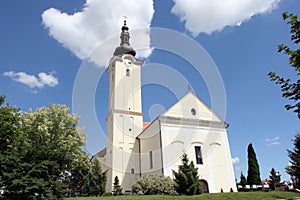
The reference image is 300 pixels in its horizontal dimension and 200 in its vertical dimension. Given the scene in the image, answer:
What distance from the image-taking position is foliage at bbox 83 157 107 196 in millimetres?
20594

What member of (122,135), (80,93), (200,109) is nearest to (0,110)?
(80,93)

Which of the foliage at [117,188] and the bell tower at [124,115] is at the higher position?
the bell tower at [124,115]

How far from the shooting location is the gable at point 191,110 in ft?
83.3

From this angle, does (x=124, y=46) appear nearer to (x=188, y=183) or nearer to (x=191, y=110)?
(x=191, y=110)

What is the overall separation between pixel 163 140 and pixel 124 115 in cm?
777

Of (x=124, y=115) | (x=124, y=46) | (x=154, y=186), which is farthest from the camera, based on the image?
(x=124, y=46)

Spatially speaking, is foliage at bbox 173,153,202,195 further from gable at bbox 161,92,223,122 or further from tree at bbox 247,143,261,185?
tree at bbox 247,143,261,185

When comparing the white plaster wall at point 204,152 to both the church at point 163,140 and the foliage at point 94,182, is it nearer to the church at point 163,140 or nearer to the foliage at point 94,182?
Answer: the church at point 163,140

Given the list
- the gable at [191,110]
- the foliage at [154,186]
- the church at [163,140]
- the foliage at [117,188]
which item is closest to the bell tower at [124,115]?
the church at [163,140]

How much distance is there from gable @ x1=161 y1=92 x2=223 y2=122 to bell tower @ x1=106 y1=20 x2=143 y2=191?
6268 millimetres

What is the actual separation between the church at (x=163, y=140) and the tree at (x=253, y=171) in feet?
17.6

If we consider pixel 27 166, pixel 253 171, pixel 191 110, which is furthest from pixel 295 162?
pixel 27 166

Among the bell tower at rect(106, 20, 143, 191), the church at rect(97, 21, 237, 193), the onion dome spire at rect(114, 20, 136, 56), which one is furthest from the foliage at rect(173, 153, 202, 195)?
the onion dome spire at rect(114, 20, 136, 56)

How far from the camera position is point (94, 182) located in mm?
20797
